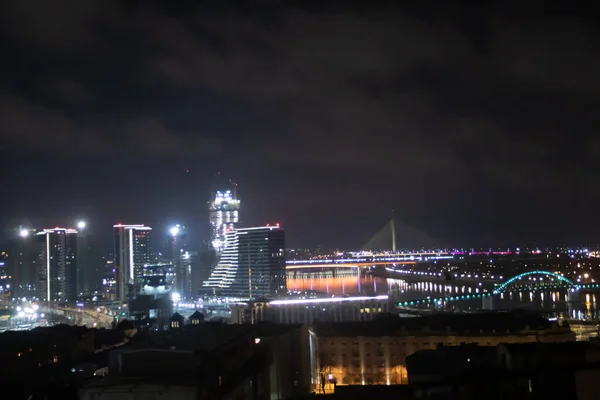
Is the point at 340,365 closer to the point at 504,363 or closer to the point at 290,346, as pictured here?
the point at 290,346

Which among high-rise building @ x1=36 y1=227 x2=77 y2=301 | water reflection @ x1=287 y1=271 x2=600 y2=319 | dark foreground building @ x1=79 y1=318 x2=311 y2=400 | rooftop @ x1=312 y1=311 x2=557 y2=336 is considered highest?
high-rise building @ x1=36 y1=227 x2=77 y2=301

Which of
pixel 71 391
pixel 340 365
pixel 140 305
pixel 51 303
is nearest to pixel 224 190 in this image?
pixel 51 303

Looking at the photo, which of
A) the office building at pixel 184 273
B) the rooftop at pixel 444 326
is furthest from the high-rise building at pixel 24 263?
the rooftop at pixel 444 326

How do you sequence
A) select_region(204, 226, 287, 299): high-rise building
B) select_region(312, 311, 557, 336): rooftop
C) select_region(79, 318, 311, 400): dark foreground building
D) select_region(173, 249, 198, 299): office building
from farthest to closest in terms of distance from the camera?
select_region(173, 249, 198, 299): office building → select_region(204, 226, 287, 299): high-rise building → select_region(312, 311, 557, 336): rooftop → select_region(79, 318, 311, 400): dark foreground building

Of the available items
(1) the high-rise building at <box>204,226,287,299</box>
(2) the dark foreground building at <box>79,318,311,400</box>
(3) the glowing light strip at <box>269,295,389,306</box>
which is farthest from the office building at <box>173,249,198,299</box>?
(2) the dark foreground building at <box>79,318,311,400</box>

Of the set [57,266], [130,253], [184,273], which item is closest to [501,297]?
[184,273]

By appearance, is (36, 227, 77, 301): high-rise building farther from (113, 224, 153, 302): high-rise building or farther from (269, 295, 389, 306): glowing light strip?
(269, 295, 389, 306): glowing light strip

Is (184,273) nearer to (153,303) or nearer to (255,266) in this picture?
(255,266)

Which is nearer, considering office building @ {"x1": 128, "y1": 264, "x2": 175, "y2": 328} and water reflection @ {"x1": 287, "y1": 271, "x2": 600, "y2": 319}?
water reflection @ {"x1": 287, "y1": 271, "x2": 600, "y2": 319}
